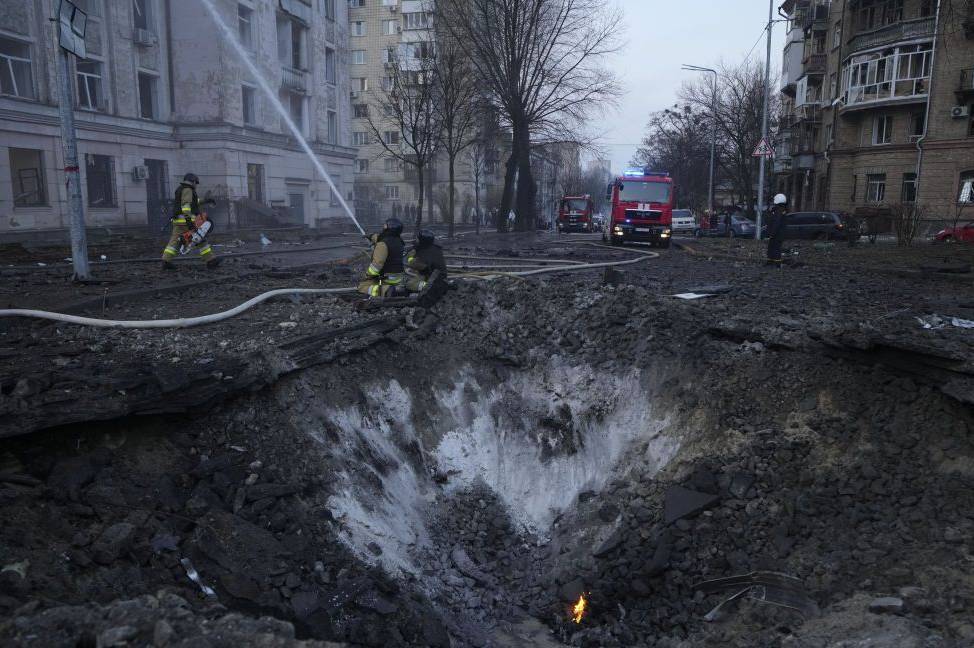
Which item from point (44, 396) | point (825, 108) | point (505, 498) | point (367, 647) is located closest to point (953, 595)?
point (367, 647)

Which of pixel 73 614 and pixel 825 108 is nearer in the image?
pixel 73 614

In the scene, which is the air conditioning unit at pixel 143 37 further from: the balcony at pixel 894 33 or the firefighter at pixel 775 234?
the balcony at pixel 894 33

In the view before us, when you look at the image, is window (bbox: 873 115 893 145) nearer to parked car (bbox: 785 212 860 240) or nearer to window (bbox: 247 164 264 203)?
parked car (bbox: 785 212 860 240)

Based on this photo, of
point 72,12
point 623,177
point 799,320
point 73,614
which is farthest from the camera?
point 623,177

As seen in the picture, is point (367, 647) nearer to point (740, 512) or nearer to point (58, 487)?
point (58, 487)

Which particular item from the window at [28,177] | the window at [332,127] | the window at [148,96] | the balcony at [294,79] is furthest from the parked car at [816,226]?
the window at [28,177]

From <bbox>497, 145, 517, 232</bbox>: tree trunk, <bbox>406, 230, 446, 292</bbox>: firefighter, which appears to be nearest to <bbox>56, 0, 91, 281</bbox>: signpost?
<bbox>406, 230, 446, 292</bbox>: firefighter

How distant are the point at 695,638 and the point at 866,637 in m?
1.14

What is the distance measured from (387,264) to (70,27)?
566 centimetres

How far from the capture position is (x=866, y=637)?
11.1ft

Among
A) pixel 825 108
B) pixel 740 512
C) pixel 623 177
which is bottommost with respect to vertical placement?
pixel 740 512

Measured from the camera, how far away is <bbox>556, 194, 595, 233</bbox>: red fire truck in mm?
43375

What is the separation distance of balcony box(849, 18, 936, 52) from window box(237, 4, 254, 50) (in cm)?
3420

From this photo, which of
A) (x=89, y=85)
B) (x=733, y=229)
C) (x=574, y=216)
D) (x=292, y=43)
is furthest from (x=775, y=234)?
(x=292, y=43)
